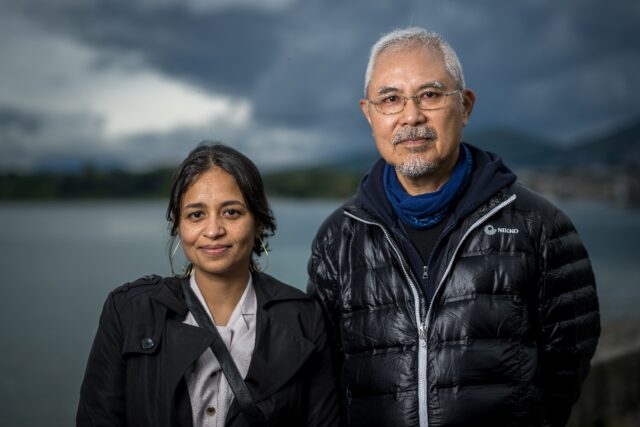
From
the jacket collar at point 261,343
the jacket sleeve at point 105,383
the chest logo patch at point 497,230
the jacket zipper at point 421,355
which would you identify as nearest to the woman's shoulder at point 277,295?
the jacket collar at point 261,343

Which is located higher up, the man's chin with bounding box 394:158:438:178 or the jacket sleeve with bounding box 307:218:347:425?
the man's chin with bounding box 394:158:438:178

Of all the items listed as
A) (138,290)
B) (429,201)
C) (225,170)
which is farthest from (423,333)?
(138,290)

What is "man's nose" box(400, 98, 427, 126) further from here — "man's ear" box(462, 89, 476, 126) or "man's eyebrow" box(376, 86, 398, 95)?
"man's ear" box(462, 89, 476, 126)

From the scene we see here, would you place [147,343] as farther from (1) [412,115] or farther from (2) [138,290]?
(1) [412,115]

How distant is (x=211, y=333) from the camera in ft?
7.39

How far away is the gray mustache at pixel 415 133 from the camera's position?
103 inches

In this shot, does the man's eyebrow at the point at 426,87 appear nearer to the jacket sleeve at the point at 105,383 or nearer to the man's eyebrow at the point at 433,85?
the man's eyebrow at the point at 433,85

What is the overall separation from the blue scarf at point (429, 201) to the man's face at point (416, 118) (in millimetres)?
81

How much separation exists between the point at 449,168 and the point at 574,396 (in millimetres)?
1188

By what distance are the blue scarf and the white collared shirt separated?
0.83 meters

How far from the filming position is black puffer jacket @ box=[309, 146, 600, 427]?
2.45 m

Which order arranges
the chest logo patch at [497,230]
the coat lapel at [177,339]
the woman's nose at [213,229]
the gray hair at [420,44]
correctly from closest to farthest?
the coat lapel at [177,339] → the woman's nose at [213,229] → the chest logo patch at [497,230] → the gray hair at [420,44]

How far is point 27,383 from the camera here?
14297 mm

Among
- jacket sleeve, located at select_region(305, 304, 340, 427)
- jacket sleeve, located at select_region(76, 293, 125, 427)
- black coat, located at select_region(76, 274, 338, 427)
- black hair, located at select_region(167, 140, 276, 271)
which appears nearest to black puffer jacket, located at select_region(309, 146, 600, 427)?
jacket sleeve, located at select_region(305, 304, 340, 427)
